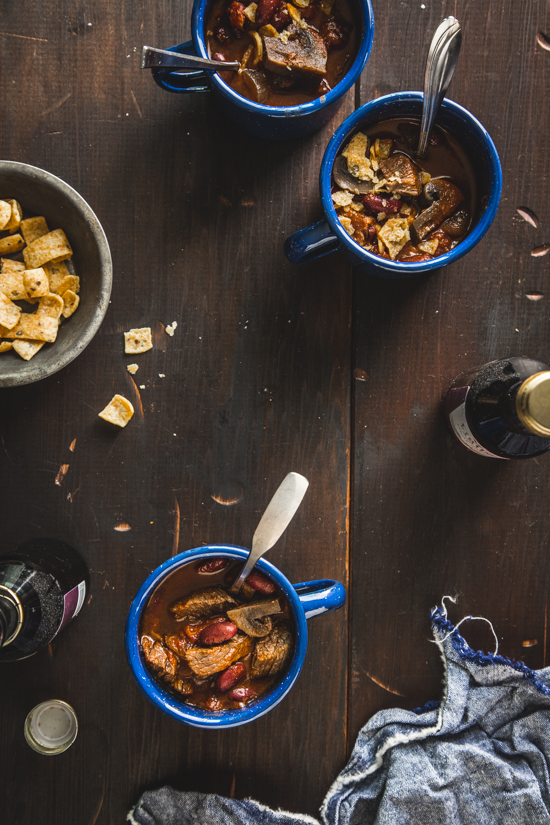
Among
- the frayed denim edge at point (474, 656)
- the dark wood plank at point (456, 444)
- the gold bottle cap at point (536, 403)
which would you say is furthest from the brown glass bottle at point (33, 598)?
the gold bottle cap at point (536, 403)

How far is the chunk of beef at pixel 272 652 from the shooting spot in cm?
94

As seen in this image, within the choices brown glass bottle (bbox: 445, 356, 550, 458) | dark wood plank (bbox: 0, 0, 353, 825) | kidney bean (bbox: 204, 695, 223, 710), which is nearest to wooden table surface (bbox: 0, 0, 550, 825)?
dark wood plank (bbox: 0, 0, 353, 825)

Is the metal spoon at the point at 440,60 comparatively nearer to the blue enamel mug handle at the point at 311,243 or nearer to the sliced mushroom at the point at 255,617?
the blue enamel mug handle at the point at 311,243

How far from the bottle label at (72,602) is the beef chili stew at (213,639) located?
16 centimetres

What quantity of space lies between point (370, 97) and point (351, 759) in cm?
126

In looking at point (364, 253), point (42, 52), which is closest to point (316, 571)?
point (364, 253)

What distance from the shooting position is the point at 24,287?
1.02 m

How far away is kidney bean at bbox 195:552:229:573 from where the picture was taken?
97 cm

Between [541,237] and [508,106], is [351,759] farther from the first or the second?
[508,106]

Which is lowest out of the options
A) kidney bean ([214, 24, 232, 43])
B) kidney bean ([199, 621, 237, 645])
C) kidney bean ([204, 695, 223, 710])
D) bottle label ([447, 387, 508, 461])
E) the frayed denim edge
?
the frayed denim edge

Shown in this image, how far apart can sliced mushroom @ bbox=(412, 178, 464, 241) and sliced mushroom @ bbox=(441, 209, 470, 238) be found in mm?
14

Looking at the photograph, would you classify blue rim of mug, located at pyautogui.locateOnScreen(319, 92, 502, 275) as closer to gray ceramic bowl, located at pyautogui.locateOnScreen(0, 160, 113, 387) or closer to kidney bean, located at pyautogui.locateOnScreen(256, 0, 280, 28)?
kidney bean, located at pyautogui.locateOnScreen(256, 0, 280, 28)

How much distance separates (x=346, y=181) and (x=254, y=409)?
0.43 m

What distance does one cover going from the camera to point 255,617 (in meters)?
0.95
